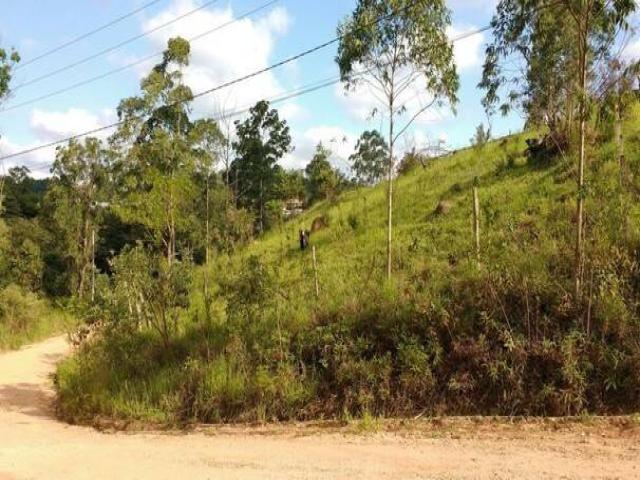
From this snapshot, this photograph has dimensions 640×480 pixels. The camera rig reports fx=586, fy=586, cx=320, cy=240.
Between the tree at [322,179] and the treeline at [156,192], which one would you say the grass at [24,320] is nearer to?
the treeline at [156,192]

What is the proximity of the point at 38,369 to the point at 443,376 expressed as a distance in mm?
11669

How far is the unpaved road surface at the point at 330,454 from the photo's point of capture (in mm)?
5473

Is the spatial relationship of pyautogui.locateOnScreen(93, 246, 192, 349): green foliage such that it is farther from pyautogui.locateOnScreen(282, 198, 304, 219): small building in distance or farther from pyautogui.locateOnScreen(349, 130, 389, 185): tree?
pyautogui.locateOnScreen(349, 130, 389, 185): tree

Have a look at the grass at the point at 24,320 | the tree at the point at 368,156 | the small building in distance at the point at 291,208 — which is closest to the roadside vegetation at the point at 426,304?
the grass at the point at 24,320

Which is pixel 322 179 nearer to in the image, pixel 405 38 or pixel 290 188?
pixel 290 188

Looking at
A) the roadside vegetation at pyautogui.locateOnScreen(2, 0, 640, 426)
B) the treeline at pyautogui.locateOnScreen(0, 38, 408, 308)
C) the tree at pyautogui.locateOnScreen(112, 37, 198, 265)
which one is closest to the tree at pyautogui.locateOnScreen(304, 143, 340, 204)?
the treeline at pyautogui.locateOnScreen(0, 38, 408, 308)

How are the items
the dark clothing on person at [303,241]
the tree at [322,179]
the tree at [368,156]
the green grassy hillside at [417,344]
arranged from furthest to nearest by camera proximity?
the tree at [368,156], the tree at [322,179], the dark clothing on person at [303,241], the green grassy hillside at [417,344]

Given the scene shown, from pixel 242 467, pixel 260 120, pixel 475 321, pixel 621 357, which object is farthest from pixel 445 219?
pixel 260 120

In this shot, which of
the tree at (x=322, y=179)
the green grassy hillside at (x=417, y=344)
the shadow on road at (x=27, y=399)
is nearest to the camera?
the green grassy hillside at (x=417, y=344)

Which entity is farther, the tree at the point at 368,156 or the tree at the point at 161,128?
the tree at the point at 368,156

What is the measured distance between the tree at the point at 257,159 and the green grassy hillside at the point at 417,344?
108 ft

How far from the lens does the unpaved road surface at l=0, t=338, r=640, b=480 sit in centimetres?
547

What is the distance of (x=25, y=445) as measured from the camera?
26.2 ft

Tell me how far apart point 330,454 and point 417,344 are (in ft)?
7.61
